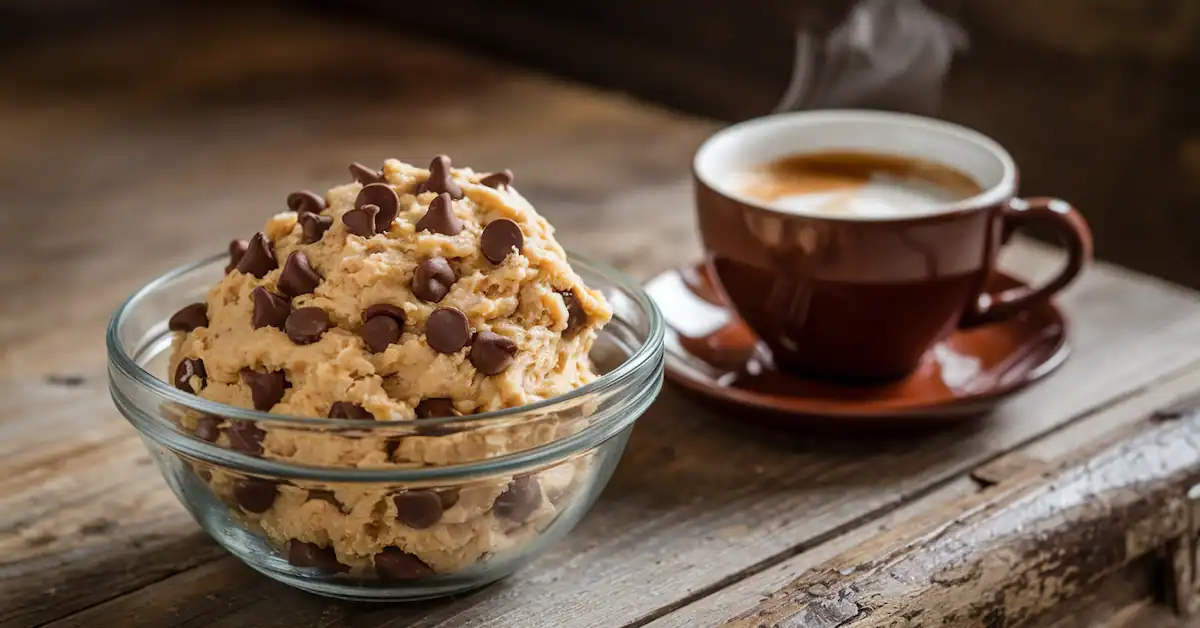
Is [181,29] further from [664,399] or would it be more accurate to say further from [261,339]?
[261,339]

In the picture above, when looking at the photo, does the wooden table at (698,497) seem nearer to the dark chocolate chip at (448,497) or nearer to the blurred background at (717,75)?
the dark chocolate chip at (448,497)

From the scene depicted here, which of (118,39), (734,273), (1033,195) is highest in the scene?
(734,273)

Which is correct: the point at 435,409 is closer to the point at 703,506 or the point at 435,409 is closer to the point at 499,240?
the point at 499,240

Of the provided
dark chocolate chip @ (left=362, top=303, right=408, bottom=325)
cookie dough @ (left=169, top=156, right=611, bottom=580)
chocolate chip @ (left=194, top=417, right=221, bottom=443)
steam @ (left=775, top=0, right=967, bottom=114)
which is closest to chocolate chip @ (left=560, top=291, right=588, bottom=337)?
cookie dough @ (left=169, top=156, right=611, bottom=580)

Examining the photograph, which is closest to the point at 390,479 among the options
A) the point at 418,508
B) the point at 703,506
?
the point at 418,508

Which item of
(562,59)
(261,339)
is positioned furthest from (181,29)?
(261,339)
